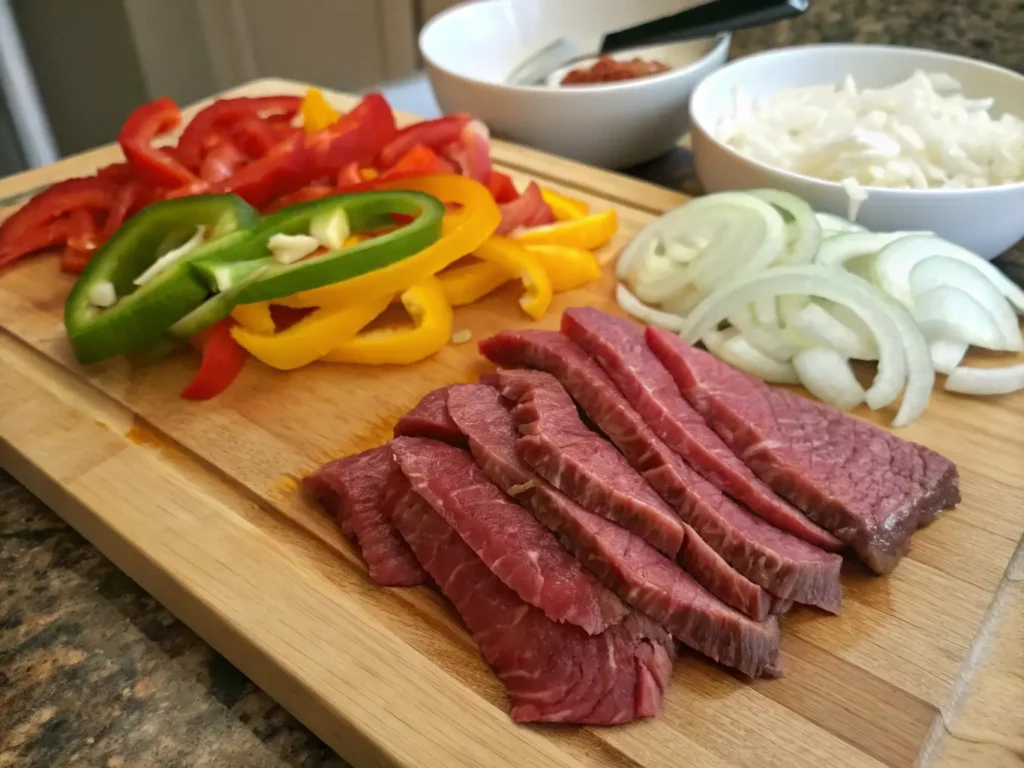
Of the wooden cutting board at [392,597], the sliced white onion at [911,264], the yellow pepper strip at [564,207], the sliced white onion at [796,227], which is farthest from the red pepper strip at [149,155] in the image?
the sliced white onion at [911,264]

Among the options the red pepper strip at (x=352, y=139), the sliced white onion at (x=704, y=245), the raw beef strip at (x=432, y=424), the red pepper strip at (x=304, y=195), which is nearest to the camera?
the raw beef strip at (x=432, y=424)

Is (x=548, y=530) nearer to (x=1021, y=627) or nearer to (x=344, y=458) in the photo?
(x=344, y=458)

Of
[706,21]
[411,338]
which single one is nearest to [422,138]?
[411,338]

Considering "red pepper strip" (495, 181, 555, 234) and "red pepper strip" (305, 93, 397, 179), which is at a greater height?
"red pepper strip" (305, 93, 397, 179)

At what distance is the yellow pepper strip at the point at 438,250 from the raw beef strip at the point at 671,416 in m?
0.36

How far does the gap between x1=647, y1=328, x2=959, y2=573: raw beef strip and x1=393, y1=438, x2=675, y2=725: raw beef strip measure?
1.24 ft

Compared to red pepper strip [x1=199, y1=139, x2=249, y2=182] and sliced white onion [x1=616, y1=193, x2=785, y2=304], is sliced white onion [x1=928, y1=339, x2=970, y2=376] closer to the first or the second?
sliced white onion [x1=616, y1=193, x2=785, y2=304]

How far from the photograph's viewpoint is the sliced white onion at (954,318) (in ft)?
5.80

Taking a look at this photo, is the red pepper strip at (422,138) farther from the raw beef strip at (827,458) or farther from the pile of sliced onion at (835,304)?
the raw beef strip at (827,458)

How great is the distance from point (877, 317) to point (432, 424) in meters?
0.96

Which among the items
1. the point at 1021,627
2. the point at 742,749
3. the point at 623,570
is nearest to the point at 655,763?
the point at 742,749

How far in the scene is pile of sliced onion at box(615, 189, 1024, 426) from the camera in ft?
5.64

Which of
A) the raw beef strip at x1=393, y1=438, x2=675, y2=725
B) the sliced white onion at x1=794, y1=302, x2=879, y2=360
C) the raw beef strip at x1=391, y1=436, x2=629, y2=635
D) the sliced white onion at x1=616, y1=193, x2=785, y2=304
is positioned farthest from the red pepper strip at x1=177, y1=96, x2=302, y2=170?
the sliced white onion at x1=794, y1=302, x2=879, y2=360

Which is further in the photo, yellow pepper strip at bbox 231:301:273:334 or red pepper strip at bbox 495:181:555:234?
red pepper strip at bbox 495:181:555:234
